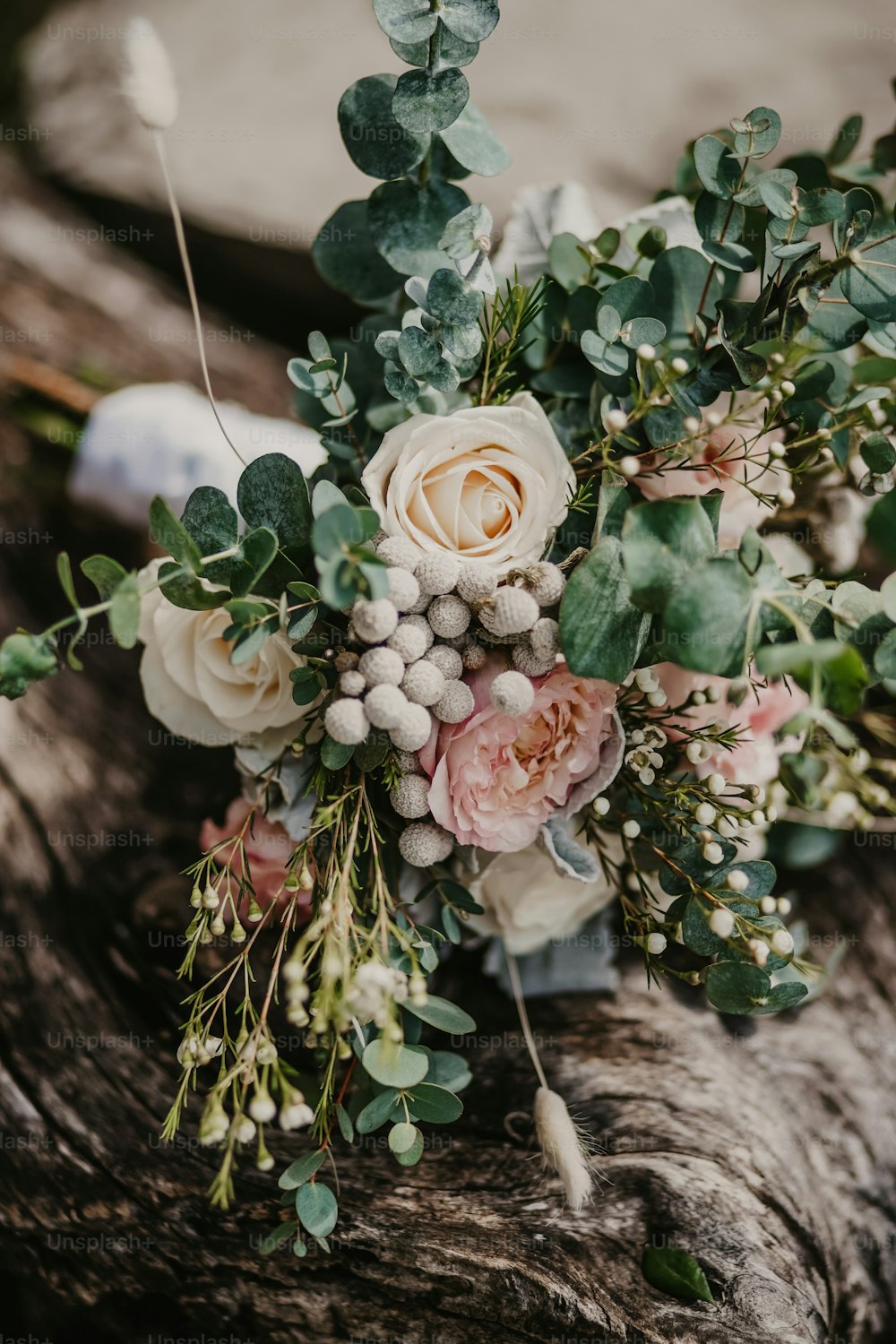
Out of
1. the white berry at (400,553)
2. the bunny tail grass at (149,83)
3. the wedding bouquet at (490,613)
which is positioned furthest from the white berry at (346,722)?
the bunny tail grass at (149,83)

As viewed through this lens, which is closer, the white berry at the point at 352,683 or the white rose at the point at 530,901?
the white berry at the point at 352,683

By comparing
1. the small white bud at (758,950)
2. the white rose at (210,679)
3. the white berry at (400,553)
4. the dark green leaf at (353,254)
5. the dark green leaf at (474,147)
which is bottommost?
the small white bud at (758,950)

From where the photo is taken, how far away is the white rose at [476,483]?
64 centimetres

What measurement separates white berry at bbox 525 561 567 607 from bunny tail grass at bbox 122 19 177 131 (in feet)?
1.40

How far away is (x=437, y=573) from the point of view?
61 centimetres

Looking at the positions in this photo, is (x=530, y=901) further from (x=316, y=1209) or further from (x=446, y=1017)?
(x=316, y=1209)

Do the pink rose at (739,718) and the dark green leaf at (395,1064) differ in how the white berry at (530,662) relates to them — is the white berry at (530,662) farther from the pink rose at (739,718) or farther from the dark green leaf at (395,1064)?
the dark green leaf at (395,1064)

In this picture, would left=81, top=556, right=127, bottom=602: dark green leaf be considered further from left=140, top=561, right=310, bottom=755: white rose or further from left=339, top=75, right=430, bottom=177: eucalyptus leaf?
left=339, top=75, right=430, bottom=177: eucalyptus leaf

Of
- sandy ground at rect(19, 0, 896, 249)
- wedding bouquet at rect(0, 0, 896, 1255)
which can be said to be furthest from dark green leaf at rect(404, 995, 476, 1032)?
sandy ground at rect(19, 0, 896, 249)

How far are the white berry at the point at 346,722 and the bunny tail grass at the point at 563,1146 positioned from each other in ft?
1.22

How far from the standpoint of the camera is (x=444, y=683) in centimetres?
62

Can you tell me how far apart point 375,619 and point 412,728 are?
0.25ft

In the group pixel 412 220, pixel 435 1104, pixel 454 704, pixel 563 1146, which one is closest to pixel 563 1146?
pixel 563 1146

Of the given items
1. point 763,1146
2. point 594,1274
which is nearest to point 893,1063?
point 763,1146
